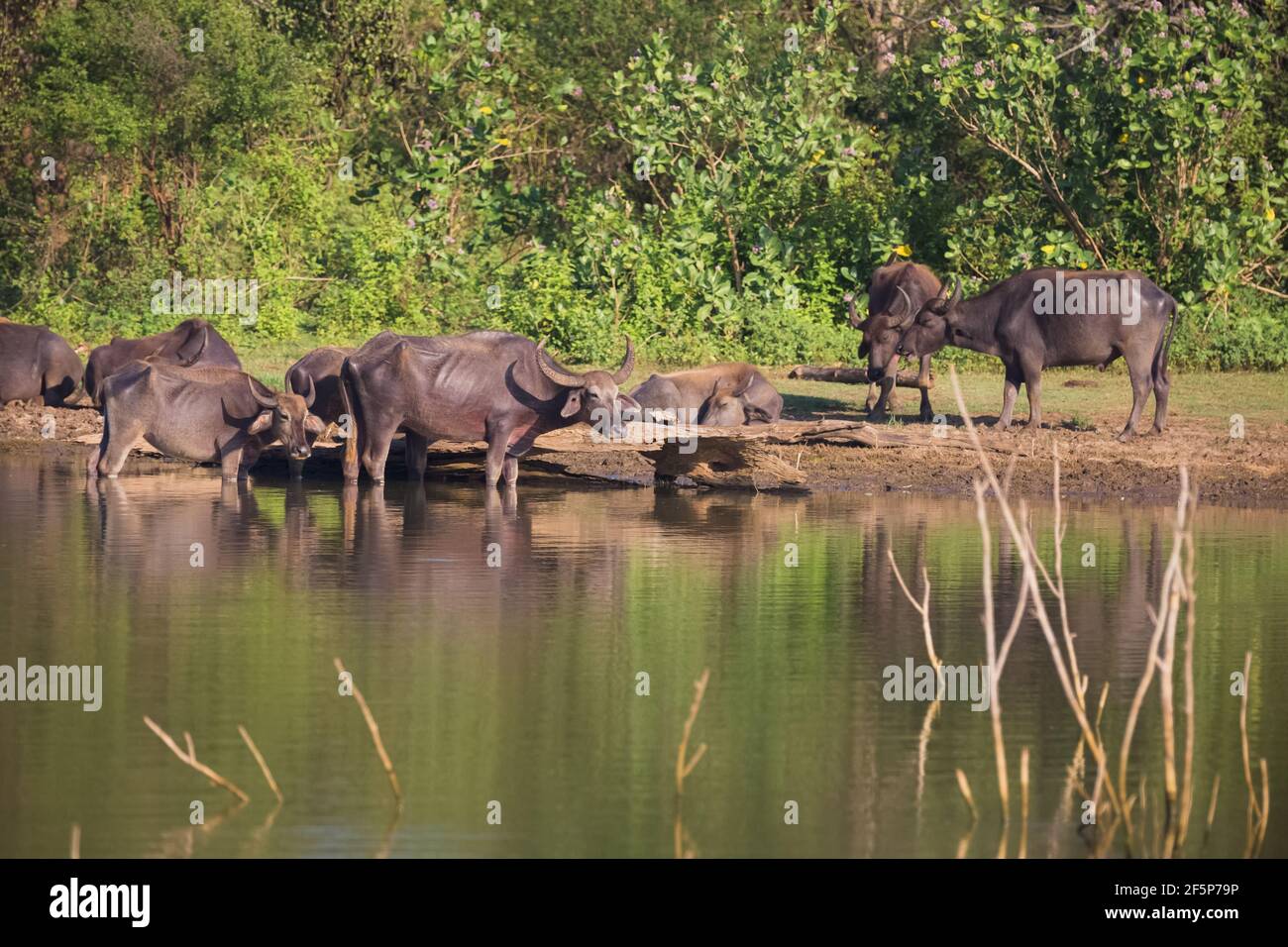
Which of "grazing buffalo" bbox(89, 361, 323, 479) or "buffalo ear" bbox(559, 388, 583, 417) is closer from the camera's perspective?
"buffalo ear" bbox(559, 388, 583, 417)

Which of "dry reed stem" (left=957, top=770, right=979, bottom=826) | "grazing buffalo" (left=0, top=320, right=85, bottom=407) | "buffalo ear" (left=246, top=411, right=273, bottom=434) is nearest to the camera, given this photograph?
"dry reed stem" (left=957, top=770, right=979, bottom=826)

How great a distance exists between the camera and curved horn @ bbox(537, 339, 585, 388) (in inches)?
754

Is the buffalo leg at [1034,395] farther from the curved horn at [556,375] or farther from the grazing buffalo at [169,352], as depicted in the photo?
the grazing buffalo at [169,352]

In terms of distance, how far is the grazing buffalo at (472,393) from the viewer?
19156 mm

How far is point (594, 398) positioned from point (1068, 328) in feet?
17.7

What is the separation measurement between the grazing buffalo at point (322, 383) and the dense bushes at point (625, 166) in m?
5.37

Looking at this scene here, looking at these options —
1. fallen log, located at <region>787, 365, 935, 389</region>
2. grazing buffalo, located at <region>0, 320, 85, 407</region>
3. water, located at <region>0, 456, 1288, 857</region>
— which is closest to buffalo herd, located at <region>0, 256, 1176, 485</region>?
fallen log, located at <region>787, 365, 935, 389</region>

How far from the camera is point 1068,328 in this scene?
21250 mm

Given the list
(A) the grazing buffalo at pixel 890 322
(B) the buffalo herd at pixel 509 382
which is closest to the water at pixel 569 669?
(B) the buffalo herd at pixel 509 382

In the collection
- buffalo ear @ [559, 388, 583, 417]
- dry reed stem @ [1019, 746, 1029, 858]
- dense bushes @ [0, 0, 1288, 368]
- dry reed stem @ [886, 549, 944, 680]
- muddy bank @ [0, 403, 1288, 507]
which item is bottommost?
dry reed stem @ [1019, 746, 1029, 858]

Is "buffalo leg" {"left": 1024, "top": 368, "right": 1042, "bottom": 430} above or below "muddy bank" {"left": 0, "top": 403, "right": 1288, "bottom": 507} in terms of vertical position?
above

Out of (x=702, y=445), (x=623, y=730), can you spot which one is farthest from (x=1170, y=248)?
(x=623, y=730)

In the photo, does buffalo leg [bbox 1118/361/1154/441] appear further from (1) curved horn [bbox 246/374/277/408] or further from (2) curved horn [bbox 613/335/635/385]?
(1) curved horn [bbox 246/374/277/408]
